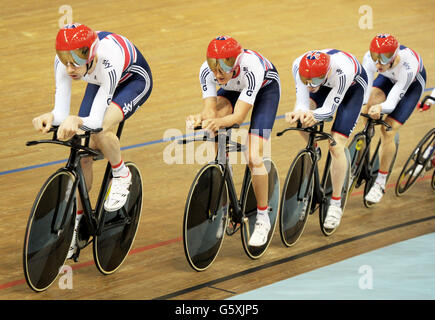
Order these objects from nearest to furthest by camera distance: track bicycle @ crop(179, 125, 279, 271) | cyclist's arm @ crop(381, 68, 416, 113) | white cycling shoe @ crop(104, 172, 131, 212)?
white cycling shoe @ crop(104, 172, 131, 212) → track bicycle @ crop(179, 125, 279, 271) → cyclist's arm @ crop(381, 68, 416, 113)

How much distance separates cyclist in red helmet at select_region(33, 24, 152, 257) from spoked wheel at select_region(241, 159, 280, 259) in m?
0.74

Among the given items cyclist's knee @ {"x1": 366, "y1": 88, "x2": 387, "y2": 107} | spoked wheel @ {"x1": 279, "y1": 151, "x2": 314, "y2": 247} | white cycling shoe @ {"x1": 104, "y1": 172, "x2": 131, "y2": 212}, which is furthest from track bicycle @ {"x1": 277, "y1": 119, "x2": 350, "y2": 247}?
white cycling shoe @ {"x1": 104, "y1": 172, "x2": 131, "y2": 212}

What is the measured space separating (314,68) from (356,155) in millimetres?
1113

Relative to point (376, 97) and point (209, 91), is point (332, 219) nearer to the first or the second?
point (376, 97)

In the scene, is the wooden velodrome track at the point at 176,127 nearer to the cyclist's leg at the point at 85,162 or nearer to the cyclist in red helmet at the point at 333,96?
the cyclist's leg at the point at 85,162

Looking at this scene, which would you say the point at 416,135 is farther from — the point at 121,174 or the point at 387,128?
the point at 121,174

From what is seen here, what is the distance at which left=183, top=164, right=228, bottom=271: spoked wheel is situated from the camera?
3996mm

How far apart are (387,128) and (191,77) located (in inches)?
129

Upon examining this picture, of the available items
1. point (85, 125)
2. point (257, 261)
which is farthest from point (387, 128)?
point (85, 125)

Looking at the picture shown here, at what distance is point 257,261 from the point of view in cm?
445

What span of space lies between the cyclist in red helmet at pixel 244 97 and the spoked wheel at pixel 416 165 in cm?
157

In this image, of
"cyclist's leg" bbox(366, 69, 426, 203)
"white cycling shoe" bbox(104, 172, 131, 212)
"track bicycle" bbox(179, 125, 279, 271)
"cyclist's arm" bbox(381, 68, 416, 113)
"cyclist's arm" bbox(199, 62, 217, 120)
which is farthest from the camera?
"cyclist's leg" bbox(366, 69, 426, 203)

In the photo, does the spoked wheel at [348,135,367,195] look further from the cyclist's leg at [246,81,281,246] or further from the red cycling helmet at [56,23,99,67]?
the red cycling helmet at [56,23,99,67]

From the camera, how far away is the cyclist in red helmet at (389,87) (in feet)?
16.6
